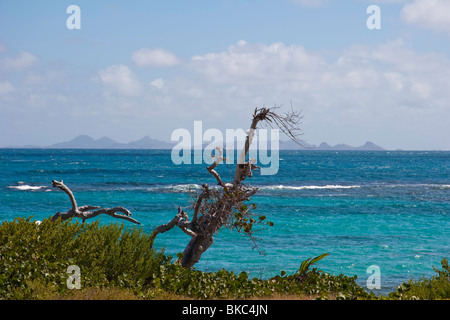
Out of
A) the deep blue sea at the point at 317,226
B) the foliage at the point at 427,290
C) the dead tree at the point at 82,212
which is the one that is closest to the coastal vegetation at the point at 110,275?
the foliage at the point at 427,290

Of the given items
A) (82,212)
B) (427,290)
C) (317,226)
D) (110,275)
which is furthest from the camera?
(317,226)

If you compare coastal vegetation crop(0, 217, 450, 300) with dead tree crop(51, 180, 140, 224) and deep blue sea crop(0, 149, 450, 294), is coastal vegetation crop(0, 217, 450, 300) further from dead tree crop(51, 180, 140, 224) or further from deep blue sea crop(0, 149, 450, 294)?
deep blue sea crop(0, 149, 450, 294)

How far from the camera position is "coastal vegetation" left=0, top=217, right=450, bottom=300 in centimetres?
802

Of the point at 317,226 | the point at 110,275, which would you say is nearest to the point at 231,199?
the point at 110,275

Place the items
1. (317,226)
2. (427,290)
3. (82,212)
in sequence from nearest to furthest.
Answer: (427,290), (82,212), (317,226)

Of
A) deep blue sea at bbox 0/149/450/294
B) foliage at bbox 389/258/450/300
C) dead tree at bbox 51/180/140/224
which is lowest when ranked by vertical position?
deep blue sea at bbox 0/149/450/294

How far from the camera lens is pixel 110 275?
31.1ft

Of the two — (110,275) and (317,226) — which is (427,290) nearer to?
(110,275)

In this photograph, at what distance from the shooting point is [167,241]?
75.4 feet

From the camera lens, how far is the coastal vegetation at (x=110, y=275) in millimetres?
8016

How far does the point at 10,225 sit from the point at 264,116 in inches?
219

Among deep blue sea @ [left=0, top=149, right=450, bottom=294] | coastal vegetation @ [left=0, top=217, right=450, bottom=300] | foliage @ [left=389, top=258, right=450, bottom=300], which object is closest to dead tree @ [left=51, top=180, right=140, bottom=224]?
coastal vegetation @ [left=0, top=217, right=450, bottom=300]

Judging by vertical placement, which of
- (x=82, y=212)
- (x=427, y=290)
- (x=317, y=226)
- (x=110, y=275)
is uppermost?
(x=82, y=212)

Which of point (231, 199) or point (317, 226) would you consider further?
point (317, 226)
